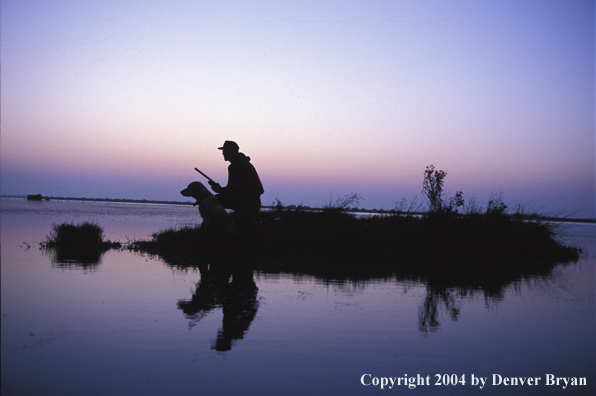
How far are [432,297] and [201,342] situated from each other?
4.35m

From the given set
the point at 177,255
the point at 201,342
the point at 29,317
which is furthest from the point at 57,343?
the point at 177,255

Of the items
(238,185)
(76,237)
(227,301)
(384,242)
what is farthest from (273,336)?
(76,237)

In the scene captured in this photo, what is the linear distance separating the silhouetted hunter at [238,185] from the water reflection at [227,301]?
136 inches

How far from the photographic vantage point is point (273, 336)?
4980mm

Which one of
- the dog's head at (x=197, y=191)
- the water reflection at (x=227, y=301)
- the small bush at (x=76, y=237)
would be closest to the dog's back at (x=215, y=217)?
the dog's head at (x=197, y=191)

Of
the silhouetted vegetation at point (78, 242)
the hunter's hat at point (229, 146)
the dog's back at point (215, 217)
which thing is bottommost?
the silhouetted vegetation at point (78, 242)

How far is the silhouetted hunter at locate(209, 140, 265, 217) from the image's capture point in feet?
40.8

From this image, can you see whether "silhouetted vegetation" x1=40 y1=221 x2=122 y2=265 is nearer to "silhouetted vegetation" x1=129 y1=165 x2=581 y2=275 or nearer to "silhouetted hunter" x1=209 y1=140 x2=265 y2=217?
"silhouetted vegetation" x1=129 y1=165 x2=581 y2=275

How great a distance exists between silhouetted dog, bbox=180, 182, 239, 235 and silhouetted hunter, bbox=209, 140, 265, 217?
58cm

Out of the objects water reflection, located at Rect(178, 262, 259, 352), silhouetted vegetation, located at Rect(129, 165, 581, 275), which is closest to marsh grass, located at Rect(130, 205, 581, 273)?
silhouetted vegetation, located at Rect(129, 165, 581, 275)

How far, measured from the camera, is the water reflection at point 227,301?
5.03m

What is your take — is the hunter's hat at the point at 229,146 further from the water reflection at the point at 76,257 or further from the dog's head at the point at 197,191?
the water reflection at the point at 76,257

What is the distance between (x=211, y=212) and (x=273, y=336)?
7118 millimetres

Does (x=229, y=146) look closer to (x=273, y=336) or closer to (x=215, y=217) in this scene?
(x=215, y=217)
